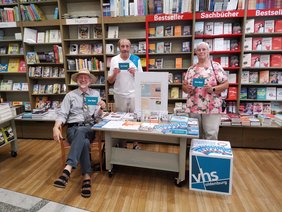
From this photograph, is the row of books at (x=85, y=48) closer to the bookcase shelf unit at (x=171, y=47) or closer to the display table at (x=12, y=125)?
the bookcase shelf unit at (x=171, y=47)

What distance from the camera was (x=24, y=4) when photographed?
3.82m

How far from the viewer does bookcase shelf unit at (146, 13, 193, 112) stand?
12.0 ft

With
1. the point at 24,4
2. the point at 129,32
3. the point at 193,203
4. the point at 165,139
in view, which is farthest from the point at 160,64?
the point at 24,4

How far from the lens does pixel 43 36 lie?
3.97 metres

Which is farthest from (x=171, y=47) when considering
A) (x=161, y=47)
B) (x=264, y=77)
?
(x=264, y=77)

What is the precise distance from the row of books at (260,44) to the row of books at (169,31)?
1004 mm

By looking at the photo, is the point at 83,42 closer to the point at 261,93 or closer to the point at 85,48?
the point at 85,48

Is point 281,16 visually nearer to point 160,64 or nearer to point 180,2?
point 180,2

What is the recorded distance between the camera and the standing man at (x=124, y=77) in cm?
273

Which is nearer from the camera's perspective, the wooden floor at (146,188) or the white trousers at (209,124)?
the wooden floor at (146,188)

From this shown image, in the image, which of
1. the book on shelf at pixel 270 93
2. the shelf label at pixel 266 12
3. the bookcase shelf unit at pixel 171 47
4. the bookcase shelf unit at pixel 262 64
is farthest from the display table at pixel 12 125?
the book on shelf at pixel 270 93

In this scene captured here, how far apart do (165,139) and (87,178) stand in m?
0.96

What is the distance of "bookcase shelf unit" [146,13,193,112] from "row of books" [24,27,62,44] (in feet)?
5.72

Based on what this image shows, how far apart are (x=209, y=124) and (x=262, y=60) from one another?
6.33ft
